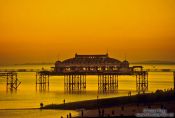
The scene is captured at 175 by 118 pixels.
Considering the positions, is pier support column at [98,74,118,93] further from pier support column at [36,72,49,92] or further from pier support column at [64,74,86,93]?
pier support column at [36,72,49,92]

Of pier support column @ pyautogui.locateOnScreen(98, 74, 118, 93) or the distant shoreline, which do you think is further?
pier support column @ pyautogui.locateOnScreen(98, 74, 118, 93)

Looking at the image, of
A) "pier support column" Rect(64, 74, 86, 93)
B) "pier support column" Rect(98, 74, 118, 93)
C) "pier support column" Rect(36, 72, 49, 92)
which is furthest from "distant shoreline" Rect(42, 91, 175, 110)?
"pier support column" Rect(36, 72, 49, 92)

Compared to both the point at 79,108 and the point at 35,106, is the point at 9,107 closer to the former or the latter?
the point at 35,106

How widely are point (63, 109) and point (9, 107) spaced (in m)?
6.61

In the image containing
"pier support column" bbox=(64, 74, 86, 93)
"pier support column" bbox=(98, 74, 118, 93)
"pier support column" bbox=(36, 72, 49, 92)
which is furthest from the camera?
"pier support column" bbox=(36, 72, 49, 92)

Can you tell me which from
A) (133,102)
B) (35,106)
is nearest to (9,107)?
(35,106)

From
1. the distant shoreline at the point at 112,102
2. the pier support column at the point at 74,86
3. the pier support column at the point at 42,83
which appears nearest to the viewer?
the distant shoreline at the point at 112,102

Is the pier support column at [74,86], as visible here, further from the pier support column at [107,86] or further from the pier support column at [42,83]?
the pier support column at [42,83]

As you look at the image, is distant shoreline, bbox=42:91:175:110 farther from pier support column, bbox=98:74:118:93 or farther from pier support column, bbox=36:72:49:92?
pier support column, bbox=36:72:49:92

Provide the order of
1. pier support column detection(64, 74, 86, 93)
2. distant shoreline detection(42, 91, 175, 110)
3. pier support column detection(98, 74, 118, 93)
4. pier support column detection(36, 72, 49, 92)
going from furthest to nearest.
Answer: pier support column detection(36, 72, 49, 92) → pier support column detection(64, 74, 86, 93) → pier support column detection(98, 74, 118, 93) → distant shoreline detection(42, 91, 175, 110)

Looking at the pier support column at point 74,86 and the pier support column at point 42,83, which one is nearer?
the pier support column at point 74,86

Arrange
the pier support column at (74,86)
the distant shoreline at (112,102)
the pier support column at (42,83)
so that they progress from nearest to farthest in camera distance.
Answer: the distant shoreline at (112,102) → the pier support column at (74,86) → the pier support column at (42,83)

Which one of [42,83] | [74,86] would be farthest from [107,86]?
[42,83]

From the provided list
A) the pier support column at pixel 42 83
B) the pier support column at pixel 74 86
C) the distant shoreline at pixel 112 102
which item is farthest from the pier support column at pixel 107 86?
the distant shoreline at pixel 112 102
